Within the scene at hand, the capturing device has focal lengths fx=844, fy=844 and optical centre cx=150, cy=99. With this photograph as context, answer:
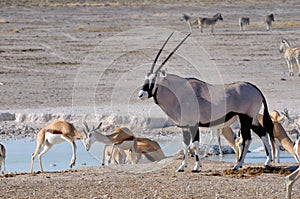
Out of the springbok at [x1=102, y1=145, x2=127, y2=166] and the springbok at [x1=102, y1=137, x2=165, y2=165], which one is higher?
the springbok at [x1=102, y1=137, x2=165, y2=165]

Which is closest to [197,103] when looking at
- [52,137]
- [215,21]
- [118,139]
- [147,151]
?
[147,151]

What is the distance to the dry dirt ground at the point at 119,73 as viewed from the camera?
349 inches

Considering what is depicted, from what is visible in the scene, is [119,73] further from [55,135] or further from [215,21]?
[215,21]

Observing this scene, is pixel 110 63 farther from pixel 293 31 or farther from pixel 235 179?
pixel 235 179

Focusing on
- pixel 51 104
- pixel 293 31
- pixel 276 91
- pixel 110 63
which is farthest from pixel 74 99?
pixel 293 31

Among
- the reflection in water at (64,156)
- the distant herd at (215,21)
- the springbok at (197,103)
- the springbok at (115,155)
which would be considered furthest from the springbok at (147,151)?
the distant herd at (215,21)

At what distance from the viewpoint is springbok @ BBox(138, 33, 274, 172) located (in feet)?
32.9

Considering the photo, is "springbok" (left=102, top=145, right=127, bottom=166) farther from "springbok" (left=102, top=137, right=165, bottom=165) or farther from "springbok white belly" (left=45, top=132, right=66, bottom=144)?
"springbok white belly" (left=45, top=132, right=66, bottom=144)

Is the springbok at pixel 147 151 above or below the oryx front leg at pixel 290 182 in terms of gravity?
below

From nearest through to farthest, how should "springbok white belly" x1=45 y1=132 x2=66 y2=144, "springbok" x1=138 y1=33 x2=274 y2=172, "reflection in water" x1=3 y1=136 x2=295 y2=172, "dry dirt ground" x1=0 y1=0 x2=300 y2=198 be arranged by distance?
"dry dirt ground" x1=0 y1=0 x2=300 y2=198
"springbok" x1=138 y1=33 x2=274 y2=172
"springbok white belly" x1=45 y1=132 x2=66 y2=144
"reflection in water" x1=3 y1=136 x2=295 y2=172

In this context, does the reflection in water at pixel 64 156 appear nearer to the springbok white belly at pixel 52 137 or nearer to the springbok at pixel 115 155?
the springbok at pixel 115 155

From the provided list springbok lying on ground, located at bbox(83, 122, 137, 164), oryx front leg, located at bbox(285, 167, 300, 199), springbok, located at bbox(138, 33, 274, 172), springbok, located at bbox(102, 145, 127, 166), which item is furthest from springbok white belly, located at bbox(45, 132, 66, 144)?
oryx front leg, located at bbox(285, 167, 300, 199)

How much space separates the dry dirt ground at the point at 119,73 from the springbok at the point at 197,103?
56 cm

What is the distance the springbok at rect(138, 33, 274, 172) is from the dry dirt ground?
563 millimetres
